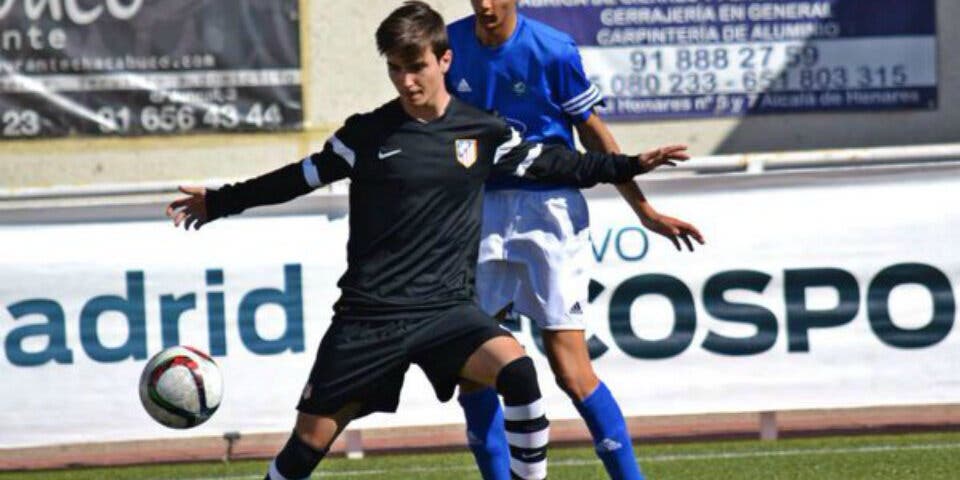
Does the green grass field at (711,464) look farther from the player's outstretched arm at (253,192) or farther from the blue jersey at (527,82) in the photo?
the player's outstretched arm at (253,192)

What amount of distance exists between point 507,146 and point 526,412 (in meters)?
0.86

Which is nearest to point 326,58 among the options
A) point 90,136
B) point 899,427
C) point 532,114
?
point 90,136

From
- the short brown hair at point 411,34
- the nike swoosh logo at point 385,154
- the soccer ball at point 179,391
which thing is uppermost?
the short brown hair at point 411,34

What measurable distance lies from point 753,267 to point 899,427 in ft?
4.57

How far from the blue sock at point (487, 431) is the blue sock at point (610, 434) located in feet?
0.97

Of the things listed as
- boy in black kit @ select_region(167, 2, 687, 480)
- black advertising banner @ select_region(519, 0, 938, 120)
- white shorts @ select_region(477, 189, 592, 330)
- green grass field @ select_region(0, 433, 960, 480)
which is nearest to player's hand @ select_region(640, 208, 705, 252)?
white shorts @ select_region(477, 189, 592, 330)

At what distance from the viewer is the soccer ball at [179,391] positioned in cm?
650

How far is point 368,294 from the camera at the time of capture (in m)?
6.15

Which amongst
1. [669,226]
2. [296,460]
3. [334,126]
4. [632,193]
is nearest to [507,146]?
[632,193]

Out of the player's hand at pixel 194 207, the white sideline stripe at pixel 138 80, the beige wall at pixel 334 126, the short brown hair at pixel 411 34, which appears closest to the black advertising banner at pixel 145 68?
the white sideline stripe at pixel 138 80

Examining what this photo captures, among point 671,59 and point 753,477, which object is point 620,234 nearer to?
point 753,477

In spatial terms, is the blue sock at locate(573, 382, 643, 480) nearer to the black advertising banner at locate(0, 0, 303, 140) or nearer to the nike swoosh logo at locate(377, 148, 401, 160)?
the nike swoosh logo at locate(377, 148, 401, 160)

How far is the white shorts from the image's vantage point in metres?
7.02

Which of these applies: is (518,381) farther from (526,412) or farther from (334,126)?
(334,126)
